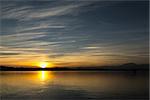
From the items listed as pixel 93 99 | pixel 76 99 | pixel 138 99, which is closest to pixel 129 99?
pixel 138 99

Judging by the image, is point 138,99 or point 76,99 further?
point 138,99

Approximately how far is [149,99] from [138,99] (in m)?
1.13

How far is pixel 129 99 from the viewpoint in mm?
20906

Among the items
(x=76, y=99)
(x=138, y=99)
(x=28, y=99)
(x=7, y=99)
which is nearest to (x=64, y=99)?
(x=76, y=99)

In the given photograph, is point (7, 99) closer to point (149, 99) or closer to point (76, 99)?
point (76, 99)

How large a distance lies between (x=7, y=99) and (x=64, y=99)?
14.8 feet

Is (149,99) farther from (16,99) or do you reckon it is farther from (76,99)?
(16,99)

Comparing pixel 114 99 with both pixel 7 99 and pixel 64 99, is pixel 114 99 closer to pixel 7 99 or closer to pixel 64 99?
pixel 64 99

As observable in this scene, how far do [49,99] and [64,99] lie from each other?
1386mm

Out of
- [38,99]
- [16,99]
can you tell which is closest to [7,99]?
[16,99]

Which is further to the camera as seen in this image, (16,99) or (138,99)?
(138,99)

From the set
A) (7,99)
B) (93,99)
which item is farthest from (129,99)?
(7,99)

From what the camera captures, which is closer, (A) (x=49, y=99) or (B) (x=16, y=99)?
(B) (x=16, y=99)

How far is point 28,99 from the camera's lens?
2012 cm
